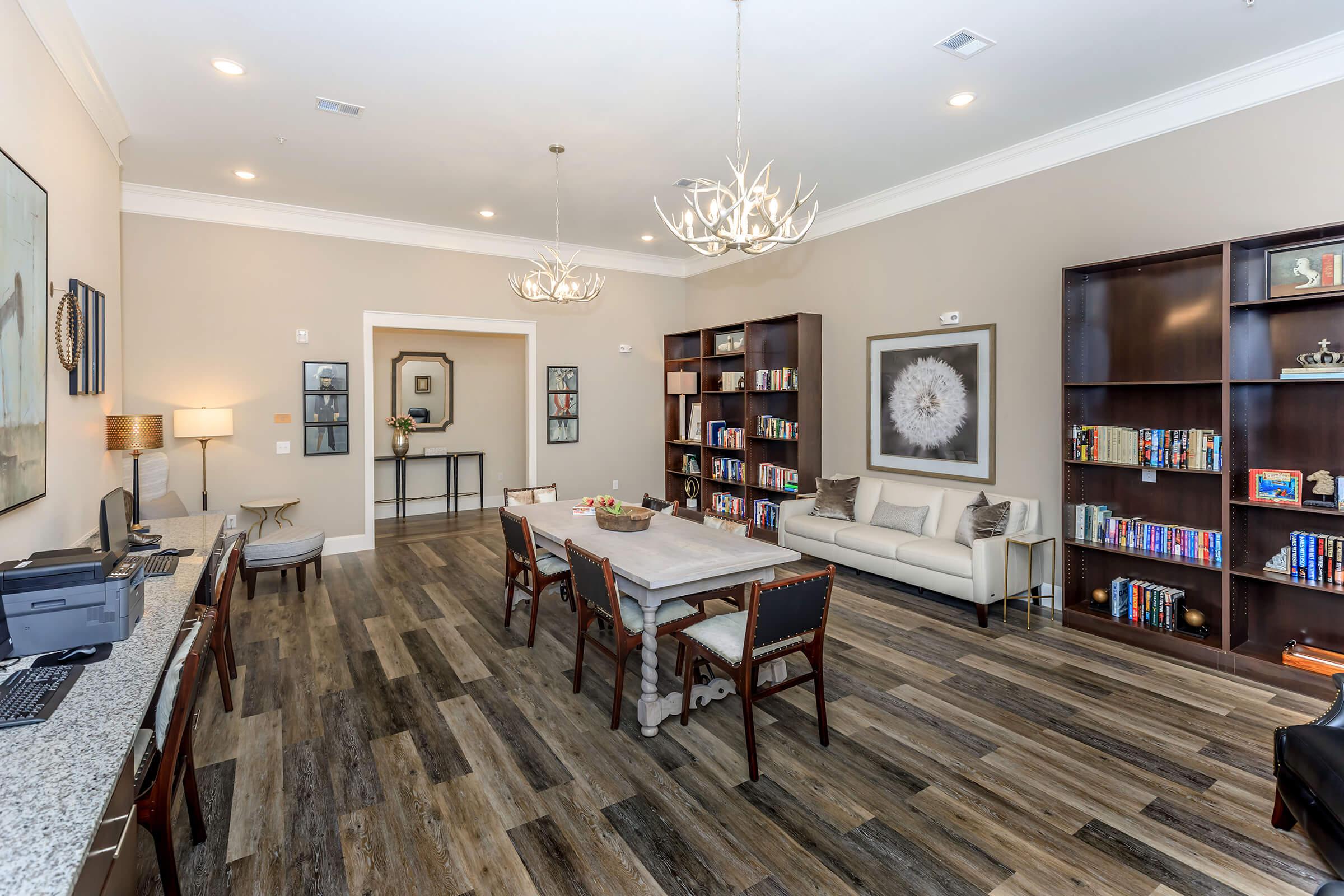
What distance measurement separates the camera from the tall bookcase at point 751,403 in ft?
20.4

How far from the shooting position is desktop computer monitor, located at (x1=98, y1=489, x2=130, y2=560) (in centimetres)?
290

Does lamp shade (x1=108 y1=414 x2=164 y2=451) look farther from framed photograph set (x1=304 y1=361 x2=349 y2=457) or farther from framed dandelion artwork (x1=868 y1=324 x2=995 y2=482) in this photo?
framed dandelion artwork (x1=868 y1=324 x2=995 y2=482)

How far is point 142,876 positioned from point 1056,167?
592 centimetres

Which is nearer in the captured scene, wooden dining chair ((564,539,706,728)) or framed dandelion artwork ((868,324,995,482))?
wooden dining chair ((564,539,706,728))

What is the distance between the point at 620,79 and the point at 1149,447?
3.79 meters

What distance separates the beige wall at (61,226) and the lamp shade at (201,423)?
0.73 m

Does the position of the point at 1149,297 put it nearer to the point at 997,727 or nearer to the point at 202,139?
the point at 997,727

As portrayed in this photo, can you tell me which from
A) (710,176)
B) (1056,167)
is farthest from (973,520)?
(710,176)

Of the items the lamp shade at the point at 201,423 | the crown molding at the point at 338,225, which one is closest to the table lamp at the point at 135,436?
→ the lamp shade at the point at 201,423

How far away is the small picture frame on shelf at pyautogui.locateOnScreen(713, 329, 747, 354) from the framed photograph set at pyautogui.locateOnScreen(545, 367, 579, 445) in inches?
64.5

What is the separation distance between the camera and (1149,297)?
4004 mm

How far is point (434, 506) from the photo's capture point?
28.5 feet

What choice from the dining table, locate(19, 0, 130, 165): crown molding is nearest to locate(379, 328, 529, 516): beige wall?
locate(19, 0, 130, 165): crown molding

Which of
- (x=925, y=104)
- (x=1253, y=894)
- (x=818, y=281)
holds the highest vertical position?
(x=925, y=104)
